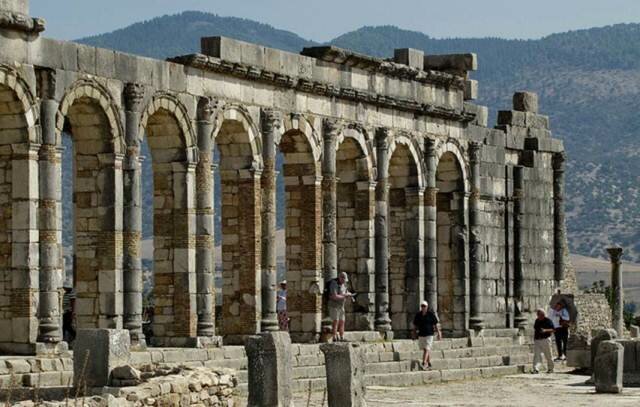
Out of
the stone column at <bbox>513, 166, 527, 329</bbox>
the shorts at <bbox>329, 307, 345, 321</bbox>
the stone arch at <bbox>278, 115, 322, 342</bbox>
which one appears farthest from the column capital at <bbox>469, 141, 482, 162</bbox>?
the shorts at <bbox>329, 307, 345, 321</bbox>

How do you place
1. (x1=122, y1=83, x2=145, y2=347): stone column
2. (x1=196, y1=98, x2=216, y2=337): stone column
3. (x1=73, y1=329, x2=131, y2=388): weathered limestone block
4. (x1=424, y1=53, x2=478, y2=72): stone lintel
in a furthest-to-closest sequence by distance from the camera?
(x1=424, y1=53, x2=478, y2=72): stone lintel, (x1=196, y1=98, x2=216, y2=337): stone column, (x1=122, y1=83, x2=145, y2=347): stone column, (x1=73, y1=329, x2=131, y2=388): weathered limestone block

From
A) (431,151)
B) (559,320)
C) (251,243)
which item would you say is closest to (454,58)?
(431,151)

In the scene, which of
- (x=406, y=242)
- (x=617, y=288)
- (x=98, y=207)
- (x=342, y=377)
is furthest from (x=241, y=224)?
(x=617, y=288)

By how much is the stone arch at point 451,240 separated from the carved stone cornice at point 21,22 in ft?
52.8

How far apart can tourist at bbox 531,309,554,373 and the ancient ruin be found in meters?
3.18

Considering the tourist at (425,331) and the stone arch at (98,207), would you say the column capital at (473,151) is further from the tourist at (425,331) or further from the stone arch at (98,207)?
the stone arch at (98,207)

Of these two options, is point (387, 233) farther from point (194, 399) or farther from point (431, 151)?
point (194, 399)

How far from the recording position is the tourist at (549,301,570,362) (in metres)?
47.7

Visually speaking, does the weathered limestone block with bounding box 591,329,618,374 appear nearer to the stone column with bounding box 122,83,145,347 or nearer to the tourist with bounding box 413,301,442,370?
the tourist with bounding box 413,301,442,370

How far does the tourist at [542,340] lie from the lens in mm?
44156

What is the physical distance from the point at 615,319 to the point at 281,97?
15.9 meters

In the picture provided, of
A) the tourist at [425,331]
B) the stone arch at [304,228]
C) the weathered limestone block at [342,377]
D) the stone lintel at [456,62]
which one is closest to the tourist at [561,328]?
the stone lintel at [456,62]

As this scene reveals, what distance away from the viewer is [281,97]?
136 ft

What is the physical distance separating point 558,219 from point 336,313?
534 inches
